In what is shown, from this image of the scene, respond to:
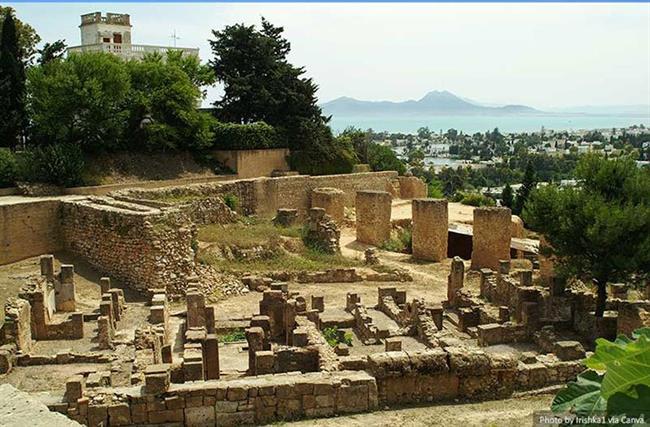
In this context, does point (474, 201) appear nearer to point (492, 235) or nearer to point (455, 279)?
point (492, 235)

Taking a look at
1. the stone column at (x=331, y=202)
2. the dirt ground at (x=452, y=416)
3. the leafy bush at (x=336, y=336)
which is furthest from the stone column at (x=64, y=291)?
the stone column at (x=331, y=202)

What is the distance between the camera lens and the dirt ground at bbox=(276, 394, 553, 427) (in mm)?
8758

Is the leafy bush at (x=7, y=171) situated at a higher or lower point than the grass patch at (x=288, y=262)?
higher

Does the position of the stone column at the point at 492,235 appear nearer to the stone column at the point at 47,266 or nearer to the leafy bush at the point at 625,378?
the stone column at the point at 47,266

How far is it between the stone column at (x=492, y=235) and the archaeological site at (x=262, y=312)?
5cm

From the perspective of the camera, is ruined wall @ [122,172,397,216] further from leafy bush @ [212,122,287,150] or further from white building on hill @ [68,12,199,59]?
white building on hill @ [68,12,199,59]

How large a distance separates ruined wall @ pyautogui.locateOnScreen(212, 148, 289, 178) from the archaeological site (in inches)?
124

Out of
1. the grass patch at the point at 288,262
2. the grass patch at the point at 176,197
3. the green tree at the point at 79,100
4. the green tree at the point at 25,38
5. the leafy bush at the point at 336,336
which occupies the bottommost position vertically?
the leafy bush at the point at 336,336

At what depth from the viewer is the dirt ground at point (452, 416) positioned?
345 inches

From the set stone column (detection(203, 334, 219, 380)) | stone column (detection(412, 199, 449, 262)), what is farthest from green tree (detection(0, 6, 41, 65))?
stone column (detection(203, 334, 219, 380))

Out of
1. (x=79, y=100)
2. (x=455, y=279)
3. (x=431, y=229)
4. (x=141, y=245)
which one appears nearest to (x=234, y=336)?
(x=141, y=245)

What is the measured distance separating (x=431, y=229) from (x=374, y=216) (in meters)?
3.08

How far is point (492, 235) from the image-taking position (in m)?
25.9

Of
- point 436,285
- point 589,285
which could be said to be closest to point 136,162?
point 436,285
